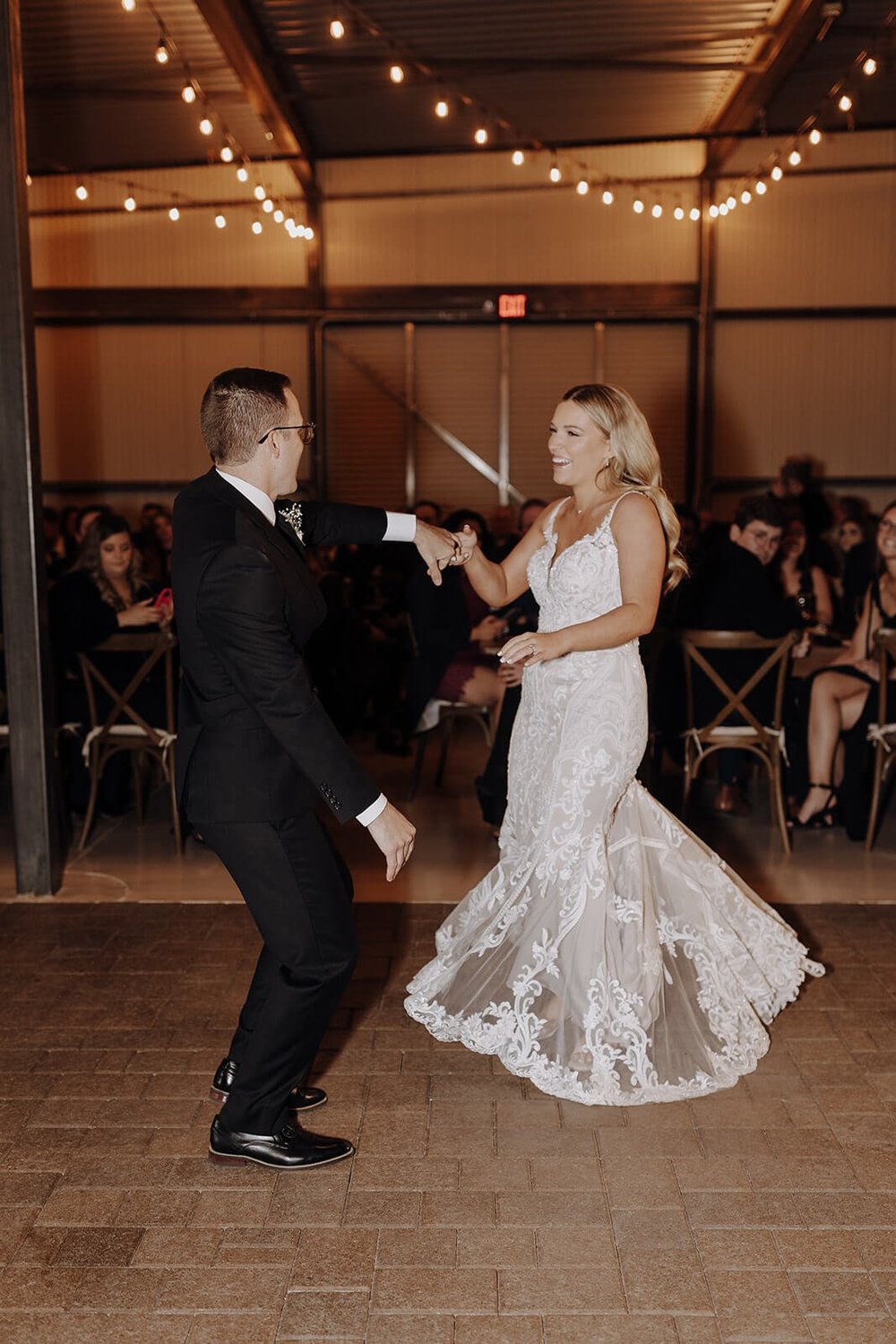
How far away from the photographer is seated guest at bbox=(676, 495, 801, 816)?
18.8 ft

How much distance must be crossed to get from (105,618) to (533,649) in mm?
2959

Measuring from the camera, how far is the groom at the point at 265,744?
2514 millimetres

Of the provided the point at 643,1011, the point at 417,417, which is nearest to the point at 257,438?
the point at 643,1011

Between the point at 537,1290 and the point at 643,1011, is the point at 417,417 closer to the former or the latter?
the point at 643,1011

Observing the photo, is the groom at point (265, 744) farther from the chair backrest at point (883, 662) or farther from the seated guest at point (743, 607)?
the seated guest at point (743, 607)

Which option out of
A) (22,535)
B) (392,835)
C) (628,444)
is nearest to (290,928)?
(392,835)

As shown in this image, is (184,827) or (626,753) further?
(184,827)

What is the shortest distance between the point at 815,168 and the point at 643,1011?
1214cm

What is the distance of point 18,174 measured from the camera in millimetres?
4664

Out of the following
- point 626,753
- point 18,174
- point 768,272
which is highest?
point 768,272

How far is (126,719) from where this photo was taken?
19.1 ft

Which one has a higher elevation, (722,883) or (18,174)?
(18,174)

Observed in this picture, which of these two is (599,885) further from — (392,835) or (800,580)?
(800,580)

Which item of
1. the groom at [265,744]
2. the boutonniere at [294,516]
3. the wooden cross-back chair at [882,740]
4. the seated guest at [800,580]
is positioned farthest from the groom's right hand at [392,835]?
the seated guest at [800,580]
